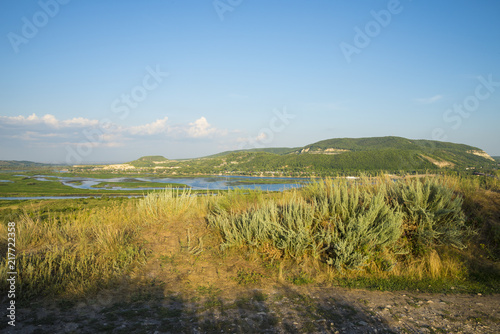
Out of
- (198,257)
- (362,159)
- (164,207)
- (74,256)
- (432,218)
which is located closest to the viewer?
(74,256)

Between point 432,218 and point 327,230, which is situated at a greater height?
point 432,218

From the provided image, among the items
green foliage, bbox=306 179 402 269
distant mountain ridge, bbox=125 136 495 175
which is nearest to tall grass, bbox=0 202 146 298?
green foliage, bbox=306 179 402 269

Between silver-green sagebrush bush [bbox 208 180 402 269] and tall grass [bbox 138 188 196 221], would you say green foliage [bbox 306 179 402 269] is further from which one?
tall grass [bbox 138 188 196 221]

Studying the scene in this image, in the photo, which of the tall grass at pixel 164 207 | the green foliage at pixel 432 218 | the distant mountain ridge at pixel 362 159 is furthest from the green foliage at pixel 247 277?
the distant mountain ridge at pixel 362 159

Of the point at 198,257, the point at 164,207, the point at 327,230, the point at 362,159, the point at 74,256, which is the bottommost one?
the point at 198,257

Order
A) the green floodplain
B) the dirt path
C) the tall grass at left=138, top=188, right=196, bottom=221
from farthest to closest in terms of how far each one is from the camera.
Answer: the tall grass at left=138, top=188, right=196, bottom=221 < the green floodplain < the dirt path

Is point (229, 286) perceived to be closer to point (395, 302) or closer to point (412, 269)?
point (395, 302)

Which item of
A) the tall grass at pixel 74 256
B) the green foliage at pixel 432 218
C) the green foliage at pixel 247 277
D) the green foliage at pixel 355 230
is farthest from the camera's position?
the green foliage at pixel 432 218

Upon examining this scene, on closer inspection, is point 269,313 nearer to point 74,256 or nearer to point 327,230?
point 327,230

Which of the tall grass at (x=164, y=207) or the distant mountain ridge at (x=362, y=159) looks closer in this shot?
the tall grass at (x=164, y=207)

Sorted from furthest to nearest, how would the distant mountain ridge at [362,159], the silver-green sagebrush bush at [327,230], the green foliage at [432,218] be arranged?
1. the distant mountain ridge at [362,159]
2. the green foliage at [432,218]
3. the silver-green sagebrush bush at [327,230]

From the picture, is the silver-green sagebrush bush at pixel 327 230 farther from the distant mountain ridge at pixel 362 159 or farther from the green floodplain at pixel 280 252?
the distant mountain ridge at pixel 362 159

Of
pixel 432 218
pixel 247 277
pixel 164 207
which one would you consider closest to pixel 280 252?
pixel 247 277

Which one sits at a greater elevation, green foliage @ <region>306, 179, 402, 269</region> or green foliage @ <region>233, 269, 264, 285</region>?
green foliage @ <region>306, 179, 402, 269</region>
